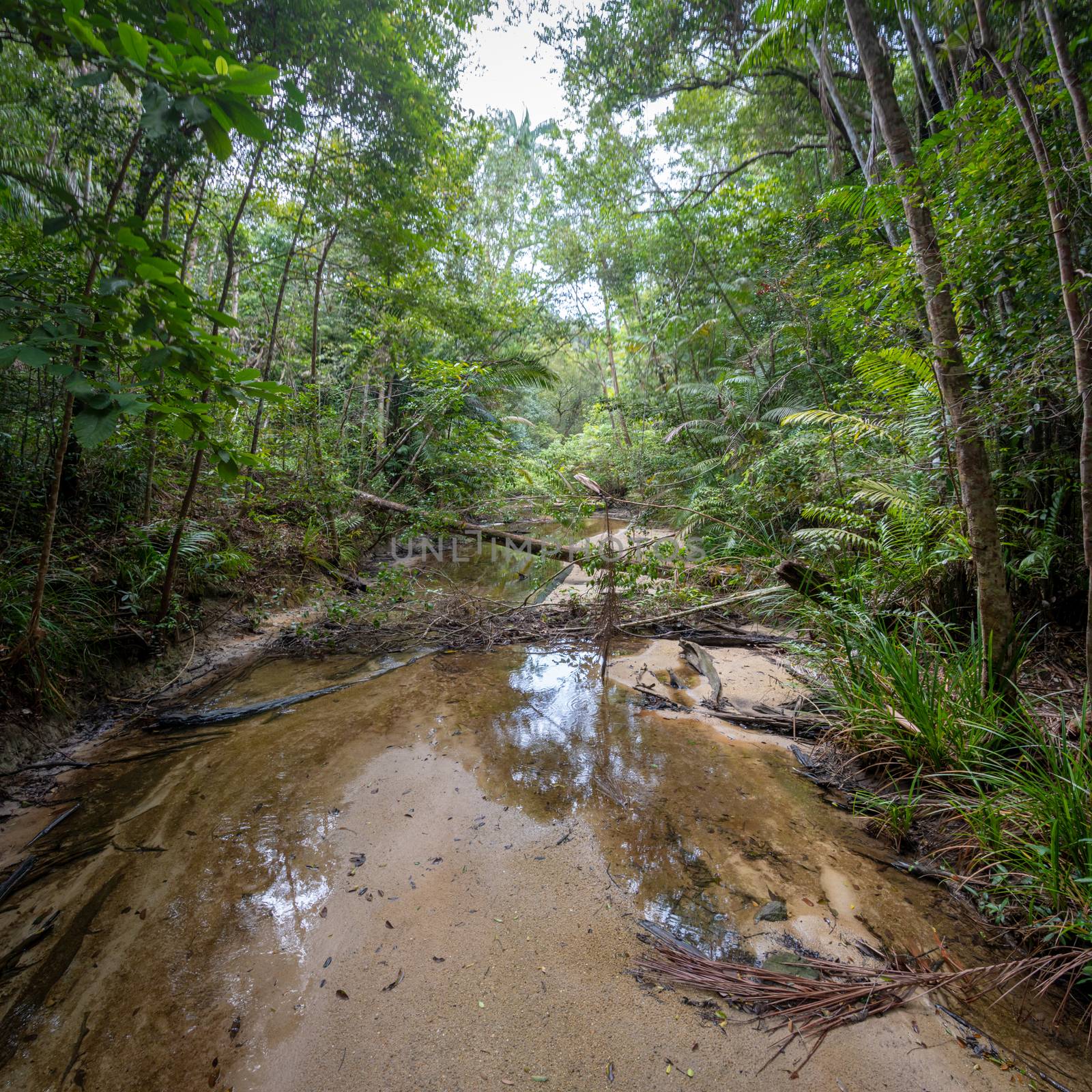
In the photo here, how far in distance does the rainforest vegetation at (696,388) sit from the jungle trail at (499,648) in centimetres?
4

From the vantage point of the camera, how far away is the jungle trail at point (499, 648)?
1406mm

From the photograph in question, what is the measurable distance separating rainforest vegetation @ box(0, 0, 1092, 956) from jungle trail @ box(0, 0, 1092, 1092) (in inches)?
1.5

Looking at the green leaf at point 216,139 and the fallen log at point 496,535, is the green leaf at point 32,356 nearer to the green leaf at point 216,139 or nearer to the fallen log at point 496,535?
the green leaf at point 216,139

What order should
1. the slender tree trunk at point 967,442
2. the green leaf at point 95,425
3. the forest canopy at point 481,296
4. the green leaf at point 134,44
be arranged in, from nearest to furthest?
the green leaf at point 134,44, the green leaf at point 95,425, the forest canopy at point 481,296, the slender tree trunk at point 967,442

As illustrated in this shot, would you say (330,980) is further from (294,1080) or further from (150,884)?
(150,884)

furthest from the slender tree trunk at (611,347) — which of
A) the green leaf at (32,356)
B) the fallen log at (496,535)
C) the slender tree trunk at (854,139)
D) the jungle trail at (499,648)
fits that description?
the green leaf at (32,356)

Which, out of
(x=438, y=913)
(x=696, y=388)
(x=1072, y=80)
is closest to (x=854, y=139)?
(x=696, y=388)

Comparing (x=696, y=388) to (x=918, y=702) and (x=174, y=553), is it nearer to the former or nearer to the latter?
(x=918, y=702)

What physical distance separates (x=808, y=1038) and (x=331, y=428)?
23.6 feet

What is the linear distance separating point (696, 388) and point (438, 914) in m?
9.43

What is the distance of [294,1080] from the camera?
1277mm

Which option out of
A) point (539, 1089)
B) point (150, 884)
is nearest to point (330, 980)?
point (539, 1089)

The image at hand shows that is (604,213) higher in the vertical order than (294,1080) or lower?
higher

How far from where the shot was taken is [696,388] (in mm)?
9430
